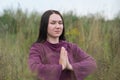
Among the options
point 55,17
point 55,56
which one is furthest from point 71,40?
point 55,56

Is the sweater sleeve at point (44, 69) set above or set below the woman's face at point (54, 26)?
below

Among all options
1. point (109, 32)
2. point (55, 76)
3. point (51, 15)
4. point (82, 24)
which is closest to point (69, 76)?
point (55, 76)

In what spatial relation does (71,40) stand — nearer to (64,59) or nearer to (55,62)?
(55,62)

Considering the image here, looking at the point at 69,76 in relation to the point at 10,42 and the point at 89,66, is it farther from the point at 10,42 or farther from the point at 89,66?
the point at 10,42

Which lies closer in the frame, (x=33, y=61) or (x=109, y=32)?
(x=33, y=61)

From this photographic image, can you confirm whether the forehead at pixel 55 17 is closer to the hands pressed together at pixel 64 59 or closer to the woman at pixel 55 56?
the woman at pixel 55 56

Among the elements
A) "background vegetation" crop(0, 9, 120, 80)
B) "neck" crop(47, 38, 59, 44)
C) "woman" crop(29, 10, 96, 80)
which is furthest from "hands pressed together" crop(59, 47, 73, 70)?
"background vegetation" crop(0, 9, 120, 80)

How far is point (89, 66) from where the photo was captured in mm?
4418

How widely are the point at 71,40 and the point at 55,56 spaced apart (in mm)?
3139

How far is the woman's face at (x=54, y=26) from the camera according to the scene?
14.4ft

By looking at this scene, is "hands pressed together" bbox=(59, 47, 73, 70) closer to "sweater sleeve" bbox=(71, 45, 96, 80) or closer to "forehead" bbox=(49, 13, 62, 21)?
"sweater sleeve" bbox=(71, 45, 96, 80)

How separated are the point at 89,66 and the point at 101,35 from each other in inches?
129

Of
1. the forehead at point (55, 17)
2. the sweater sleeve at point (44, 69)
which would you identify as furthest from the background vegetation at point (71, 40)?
the forehead at point (55, 17)

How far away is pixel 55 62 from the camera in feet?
14.1
